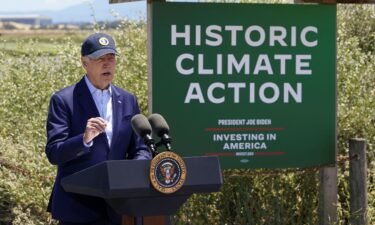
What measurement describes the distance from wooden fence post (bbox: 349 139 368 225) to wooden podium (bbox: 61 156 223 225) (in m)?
3.46

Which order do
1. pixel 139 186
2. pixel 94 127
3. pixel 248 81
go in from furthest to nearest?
pixel 248 81
pixel 94 127
pixel 139 186

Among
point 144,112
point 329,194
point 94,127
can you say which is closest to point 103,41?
point 94,127

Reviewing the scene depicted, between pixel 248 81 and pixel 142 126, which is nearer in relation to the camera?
pixel 142 126

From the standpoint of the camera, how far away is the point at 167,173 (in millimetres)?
3318

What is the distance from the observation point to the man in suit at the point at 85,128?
3967 millimetres

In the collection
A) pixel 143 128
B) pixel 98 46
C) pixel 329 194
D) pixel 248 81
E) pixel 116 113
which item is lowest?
pixel 329 194

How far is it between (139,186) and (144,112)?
4526 mm

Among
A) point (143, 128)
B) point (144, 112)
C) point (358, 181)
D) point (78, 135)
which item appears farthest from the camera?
point (144, 112)

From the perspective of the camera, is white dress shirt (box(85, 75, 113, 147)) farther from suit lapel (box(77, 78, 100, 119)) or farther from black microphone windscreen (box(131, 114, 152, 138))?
black microphone windscreen (box(131, 114, 152, 138))

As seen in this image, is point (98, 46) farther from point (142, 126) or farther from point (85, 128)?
point (142, 126)

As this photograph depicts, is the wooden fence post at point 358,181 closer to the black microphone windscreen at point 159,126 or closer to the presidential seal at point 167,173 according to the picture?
the black microphone windscreen at point 159,126

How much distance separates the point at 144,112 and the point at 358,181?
2039 millimetres

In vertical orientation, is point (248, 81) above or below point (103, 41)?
above

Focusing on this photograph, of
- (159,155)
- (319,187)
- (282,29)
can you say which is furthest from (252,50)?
(159,155)
